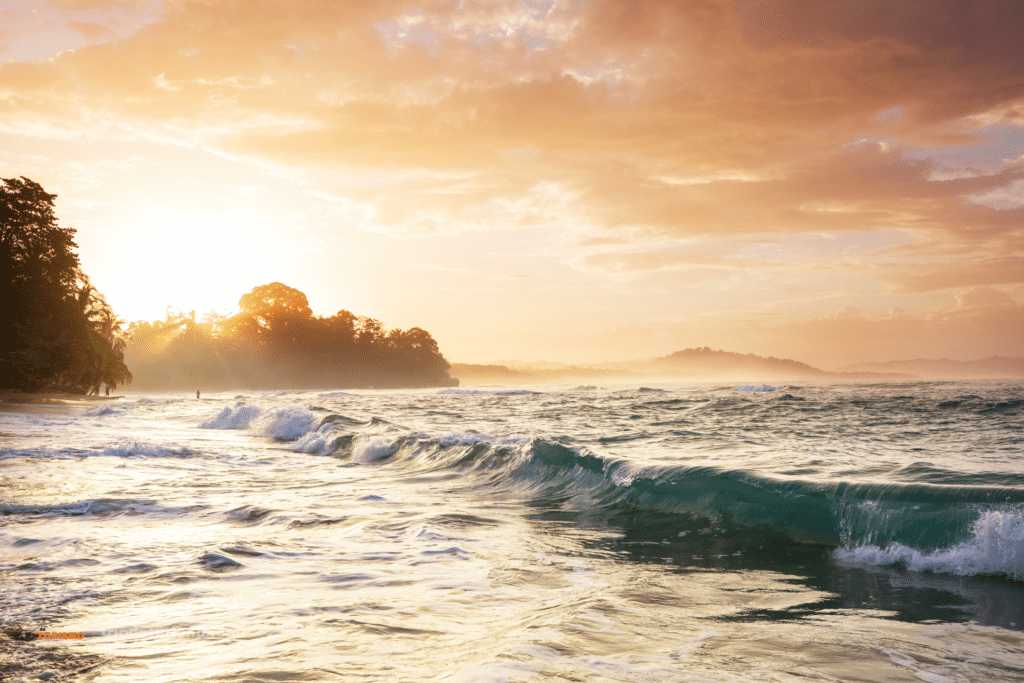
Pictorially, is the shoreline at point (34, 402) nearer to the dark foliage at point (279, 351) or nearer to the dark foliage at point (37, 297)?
the dark foliage at point (37, 297)

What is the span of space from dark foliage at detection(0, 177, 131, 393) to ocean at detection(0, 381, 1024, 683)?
25.7 metres

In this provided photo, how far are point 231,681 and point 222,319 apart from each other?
102 m

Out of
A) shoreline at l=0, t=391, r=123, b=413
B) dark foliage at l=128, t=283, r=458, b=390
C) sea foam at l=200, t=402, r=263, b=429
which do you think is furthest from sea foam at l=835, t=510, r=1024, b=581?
dark foliage at l=128, t=283, r=458, b=390

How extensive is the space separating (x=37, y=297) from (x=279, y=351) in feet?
219

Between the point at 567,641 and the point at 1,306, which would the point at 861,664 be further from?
the point at 1,306

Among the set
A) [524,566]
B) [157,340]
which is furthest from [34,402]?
[157,340]

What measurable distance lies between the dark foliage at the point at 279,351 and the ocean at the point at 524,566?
8170cm

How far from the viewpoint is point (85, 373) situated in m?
37.9

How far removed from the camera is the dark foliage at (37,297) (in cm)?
3225

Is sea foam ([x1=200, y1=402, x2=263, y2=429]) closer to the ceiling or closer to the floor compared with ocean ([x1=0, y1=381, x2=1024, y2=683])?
closer to the floor

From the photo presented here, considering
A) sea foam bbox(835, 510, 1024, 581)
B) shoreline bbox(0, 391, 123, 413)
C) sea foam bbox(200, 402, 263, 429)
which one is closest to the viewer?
sea foam bbox(835, 510, 1024, 581)

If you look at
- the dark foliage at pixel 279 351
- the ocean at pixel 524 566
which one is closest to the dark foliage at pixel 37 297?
the ocean at pixel 524 566

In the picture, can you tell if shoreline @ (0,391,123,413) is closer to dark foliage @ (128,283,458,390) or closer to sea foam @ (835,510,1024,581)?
sea foam @ (835,510,1024,581)

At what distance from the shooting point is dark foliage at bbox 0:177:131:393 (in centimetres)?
3225
